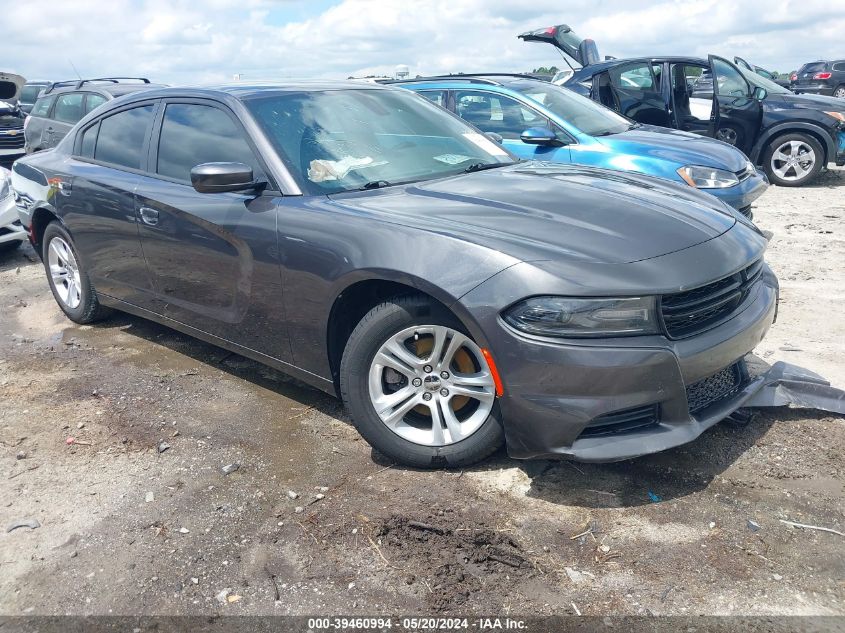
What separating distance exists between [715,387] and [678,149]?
433 centimetres

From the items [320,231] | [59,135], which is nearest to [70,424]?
[320,231]

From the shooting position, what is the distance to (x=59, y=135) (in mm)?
11016

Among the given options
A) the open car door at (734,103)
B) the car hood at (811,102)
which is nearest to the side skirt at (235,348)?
the open car door at (734,103)

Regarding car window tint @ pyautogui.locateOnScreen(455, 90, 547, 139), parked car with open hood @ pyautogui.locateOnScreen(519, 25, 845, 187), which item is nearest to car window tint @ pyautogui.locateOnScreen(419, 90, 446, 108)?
car window tint @ pyautogui.locateOnScreen(455, 90, 547, 139)

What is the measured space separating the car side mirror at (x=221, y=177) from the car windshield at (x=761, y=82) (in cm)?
914

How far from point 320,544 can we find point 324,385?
944mm

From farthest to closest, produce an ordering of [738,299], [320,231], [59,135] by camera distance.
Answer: [59,135], [320,231], [738,299]

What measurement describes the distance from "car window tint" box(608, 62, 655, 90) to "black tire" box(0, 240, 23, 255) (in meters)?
7.65

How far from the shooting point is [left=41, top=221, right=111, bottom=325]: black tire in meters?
5.27

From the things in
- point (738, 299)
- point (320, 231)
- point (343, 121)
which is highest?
point (343, 121)

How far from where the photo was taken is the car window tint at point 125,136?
4.57 meters

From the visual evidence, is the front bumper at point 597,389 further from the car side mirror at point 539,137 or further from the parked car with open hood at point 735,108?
the parked car with open hood at point 735,108

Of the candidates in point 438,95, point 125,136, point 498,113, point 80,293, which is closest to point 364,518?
point 125,136

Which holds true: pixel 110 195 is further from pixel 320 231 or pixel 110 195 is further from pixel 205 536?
pixel 205 536
